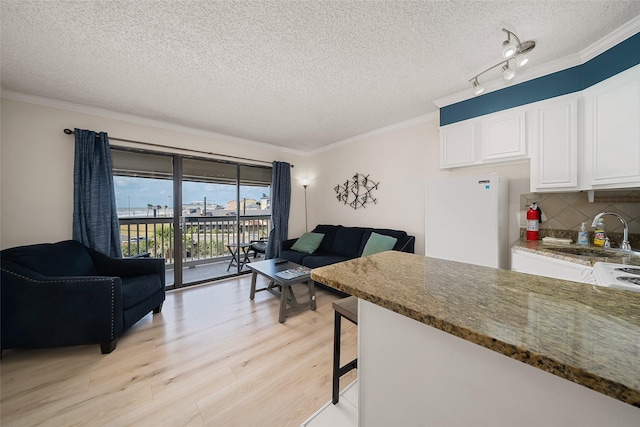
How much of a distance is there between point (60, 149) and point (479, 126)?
15.7 feet

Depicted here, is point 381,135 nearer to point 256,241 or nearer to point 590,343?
point 256,241

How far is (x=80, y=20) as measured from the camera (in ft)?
5.16

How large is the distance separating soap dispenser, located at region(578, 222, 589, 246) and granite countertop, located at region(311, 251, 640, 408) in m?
1.78

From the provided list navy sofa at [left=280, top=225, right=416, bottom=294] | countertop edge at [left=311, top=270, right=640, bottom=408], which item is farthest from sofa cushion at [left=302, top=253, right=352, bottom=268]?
countertop edge at [left=311, top=270, right=640, bottom=408]

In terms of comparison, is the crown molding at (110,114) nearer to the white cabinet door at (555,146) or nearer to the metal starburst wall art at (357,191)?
the metal starburst wall art at (357,191)

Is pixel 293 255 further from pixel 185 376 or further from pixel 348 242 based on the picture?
pixel 185 376

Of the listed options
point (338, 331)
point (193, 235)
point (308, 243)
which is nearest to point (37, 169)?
point (193, 235)

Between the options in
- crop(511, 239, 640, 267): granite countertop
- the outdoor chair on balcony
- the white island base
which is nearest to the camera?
the white island base

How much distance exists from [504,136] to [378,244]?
6.03 ft

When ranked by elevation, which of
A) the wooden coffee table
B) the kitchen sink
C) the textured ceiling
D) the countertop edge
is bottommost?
the wooden coffee table

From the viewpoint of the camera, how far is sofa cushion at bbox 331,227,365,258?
3.69 m

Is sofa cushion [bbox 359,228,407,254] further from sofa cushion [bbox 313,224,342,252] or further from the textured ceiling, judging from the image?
the textured ceiling

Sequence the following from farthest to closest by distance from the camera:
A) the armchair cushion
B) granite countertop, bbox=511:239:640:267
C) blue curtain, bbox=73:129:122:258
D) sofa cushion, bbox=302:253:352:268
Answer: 1. sofa cushion, bbox=302:253:352:268
2. blue curtain, bbox=73:129:122:258
3. the armchair cushion
4. granite countertop, bbox=511:239:640:267

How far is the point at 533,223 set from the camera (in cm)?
222
